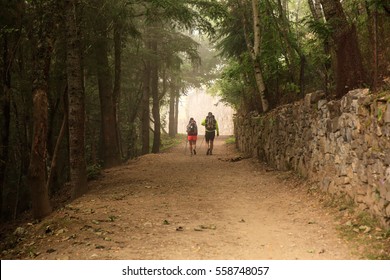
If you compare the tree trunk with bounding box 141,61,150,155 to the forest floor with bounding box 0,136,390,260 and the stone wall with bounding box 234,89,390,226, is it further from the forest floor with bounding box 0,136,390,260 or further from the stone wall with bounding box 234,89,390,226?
the forest floor with bounding box 0,136,390,260

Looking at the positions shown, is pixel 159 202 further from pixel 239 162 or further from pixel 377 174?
pixel 239 162

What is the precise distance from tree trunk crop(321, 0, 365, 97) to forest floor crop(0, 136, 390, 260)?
240 cm

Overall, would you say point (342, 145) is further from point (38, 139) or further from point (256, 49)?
point (256, 49)

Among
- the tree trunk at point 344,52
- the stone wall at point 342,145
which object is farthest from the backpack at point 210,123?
the tree trunk at point 344,52

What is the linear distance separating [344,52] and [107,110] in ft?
30.1

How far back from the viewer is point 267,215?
6.88 m

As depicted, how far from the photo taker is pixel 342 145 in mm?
6777

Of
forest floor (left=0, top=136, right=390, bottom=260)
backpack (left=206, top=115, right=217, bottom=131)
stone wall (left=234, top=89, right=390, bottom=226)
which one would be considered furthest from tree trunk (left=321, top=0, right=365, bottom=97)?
backpack (left=206, top=115, right=217, bottom=131)

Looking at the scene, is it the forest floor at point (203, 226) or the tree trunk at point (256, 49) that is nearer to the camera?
the forest floor at point (203, 226)

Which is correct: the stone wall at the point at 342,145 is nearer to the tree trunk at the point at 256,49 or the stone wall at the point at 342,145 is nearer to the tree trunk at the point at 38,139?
the tree trunk at the point at 256,49

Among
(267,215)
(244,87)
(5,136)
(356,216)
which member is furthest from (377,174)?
(244,87)

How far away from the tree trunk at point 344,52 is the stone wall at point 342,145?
0.56 m

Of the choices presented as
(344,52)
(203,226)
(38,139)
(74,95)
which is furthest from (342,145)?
(74,95)

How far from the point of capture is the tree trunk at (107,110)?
13.0 m
